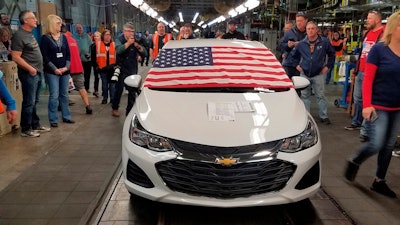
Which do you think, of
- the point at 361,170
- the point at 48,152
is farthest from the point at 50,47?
the point at 361,170

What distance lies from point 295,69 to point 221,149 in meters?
5.17

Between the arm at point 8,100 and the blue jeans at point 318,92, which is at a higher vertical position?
the arm at point 8,100

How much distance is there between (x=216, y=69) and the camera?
4.19 m

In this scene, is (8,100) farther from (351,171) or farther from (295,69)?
(295,69)

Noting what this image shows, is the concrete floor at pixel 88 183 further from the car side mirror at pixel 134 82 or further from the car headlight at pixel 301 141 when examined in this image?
the car side mirror at pixel 134 82

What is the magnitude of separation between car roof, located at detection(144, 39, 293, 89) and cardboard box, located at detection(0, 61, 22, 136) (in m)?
3.00

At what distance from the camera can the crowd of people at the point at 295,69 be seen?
3740 mm

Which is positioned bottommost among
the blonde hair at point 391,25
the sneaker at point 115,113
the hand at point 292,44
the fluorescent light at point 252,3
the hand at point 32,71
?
the sneaker at point 115,113

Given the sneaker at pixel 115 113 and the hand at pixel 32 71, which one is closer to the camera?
the hand at pixel 32 71

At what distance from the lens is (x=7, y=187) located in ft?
13.7

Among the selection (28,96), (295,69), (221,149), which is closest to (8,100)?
(221,149)

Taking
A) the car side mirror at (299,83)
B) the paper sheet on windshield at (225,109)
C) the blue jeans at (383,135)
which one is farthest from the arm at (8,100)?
the blue jeans at (383,135)

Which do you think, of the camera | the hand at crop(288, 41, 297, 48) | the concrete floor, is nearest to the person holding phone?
the concrete floor

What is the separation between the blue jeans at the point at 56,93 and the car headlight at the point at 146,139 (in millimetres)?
3611
